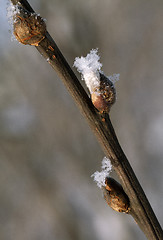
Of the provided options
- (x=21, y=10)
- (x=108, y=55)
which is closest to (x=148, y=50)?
(x=108, y=55)

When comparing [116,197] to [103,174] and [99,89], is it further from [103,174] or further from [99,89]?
[99,89]

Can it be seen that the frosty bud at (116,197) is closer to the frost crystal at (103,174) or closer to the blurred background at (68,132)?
the frost crystal at (103,174)

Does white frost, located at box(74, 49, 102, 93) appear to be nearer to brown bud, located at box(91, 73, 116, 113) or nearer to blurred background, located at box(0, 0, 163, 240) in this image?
brown bud, located at box(91, 73, 116, 113)

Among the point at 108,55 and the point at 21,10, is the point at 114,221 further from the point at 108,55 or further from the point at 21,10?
the point at 21,10

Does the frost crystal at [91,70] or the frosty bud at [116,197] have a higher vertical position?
the frost crystal at [91,70]

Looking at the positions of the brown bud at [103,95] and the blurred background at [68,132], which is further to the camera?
the blurred background at [68,132]

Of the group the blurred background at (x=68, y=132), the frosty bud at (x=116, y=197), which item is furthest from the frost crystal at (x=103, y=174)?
the blurred background at (x=68, y=132)

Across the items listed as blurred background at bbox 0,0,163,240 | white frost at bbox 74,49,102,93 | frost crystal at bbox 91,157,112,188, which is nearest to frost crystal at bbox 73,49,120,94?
white frost at bbox 74,49,102,93
